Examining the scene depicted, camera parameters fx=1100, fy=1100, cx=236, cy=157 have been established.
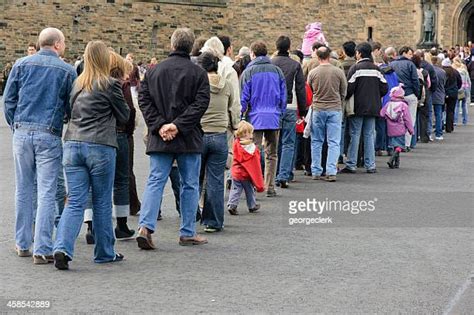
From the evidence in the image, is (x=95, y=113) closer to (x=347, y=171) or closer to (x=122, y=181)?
(x=122, y=181)

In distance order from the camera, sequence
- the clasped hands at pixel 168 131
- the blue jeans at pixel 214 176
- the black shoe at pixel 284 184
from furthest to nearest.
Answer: the black shoe at pixel 284 184 < the blue jeans at pixel 214 176 < the clasped hands at pixel 168 131

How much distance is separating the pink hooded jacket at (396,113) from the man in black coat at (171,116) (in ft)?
27.1

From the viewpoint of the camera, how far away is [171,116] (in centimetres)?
938

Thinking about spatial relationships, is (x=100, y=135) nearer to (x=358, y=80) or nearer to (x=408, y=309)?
(x=408, y=309)

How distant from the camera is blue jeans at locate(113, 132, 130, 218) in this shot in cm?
999

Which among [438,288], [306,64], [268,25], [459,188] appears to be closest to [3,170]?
[306,64]

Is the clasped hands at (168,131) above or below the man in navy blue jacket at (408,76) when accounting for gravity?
above

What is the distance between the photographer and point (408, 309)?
732 cm

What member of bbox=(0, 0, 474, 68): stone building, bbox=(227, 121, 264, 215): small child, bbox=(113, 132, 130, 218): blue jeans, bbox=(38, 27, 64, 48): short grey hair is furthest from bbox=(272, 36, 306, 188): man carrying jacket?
bbox=(0, 0, 474, 68): stone building

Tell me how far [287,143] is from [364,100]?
2245 mm

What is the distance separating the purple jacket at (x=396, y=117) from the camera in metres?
17.3

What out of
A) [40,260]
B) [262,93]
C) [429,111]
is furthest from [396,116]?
[40,260]

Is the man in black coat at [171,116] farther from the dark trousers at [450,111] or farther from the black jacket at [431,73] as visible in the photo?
the dark trousers at [450,111]

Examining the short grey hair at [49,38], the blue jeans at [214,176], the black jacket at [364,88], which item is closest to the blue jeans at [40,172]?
the short grey hair at [49,38]
